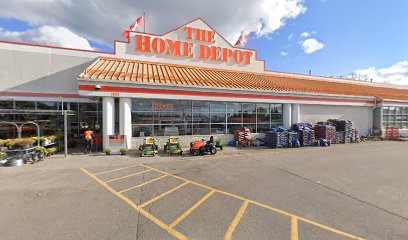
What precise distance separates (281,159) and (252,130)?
607cm

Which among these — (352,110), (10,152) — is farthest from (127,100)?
(352,110)

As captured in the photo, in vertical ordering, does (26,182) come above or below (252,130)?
below

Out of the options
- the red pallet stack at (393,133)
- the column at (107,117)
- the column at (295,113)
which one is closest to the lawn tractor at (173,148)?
the column at (107,117)

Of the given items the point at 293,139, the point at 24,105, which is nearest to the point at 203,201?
the point at 293,139

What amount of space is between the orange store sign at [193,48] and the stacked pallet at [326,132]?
10518 millimetres

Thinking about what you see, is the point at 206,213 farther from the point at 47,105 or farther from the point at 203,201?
the point at 47,105

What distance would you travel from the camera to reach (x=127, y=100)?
12422 mm

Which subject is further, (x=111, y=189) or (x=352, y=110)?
(x=352, y=110)

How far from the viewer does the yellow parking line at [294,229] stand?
3729 mm

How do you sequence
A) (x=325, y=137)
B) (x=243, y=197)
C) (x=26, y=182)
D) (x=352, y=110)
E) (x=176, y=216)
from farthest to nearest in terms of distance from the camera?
(x=352, y=110) → (x=325, y=137) → (x=26, y=182) → (x=243, y=197) → (x=176, y=216)

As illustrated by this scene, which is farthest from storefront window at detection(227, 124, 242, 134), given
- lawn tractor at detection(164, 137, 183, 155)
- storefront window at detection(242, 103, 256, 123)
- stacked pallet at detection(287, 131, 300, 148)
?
lawn tractor at detection(164, 137, 183, 155)

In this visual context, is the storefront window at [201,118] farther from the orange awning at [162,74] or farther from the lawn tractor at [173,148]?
the lawn tractor at [173,148]

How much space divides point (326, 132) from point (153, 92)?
15277 millimetres

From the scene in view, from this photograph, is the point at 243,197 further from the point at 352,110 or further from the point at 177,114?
the point at 352,110
